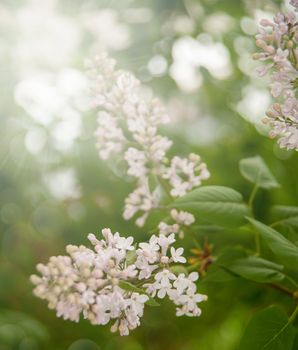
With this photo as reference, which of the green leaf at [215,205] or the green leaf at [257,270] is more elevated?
the green leaf at [215,205]

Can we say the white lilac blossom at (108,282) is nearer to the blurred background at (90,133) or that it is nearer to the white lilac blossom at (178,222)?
the white lilac blossom at (178,222)

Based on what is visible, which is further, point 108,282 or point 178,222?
point 178,222

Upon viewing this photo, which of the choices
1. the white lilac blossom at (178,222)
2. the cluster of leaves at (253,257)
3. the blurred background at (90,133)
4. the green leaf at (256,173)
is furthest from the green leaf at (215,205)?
the blurred background at (90,133)

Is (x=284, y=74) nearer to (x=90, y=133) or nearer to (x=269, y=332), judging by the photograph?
(x=269, y=332)

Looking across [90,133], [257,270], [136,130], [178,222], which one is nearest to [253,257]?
[257,270]

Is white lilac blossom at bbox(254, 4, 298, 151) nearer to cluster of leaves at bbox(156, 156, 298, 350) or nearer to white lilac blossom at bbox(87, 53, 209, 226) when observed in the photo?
cluster of leaves at bbox(156, 156, 298, 350)

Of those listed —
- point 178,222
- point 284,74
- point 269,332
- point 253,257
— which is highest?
point 284,74
